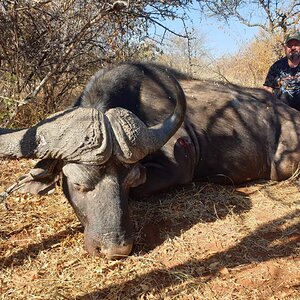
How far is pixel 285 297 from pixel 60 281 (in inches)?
64.7

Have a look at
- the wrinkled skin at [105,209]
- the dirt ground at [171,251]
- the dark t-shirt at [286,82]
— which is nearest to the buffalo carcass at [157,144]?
the wrinkled skin at [105,209]

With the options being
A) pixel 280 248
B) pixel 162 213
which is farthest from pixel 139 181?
pixel 280 248

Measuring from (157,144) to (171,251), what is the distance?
0.94 m

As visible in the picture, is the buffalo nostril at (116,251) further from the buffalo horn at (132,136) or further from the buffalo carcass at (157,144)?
the buffalo horn at (132,136)

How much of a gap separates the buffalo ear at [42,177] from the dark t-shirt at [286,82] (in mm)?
4681

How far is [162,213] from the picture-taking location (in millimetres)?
4207

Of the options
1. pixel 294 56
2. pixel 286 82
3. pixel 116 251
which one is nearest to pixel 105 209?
pixel 116 251

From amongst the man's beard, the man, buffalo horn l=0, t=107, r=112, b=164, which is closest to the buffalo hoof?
buffalo horn l=0, t=107, r=112, b=164

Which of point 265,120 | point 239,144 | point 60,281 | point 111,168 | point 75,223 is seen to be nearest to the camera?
point 60,281

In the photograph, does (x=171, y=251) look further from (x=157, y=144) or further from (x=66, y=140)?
(x=66, y=140)

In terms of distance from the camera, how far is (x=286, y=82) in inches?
Result: 274

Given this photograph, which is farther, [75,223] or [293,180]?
[293,180]

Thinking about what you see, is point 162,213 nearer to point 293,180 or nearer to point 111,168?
point 111,168

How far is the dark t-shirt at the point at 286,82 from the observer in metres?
6.85
